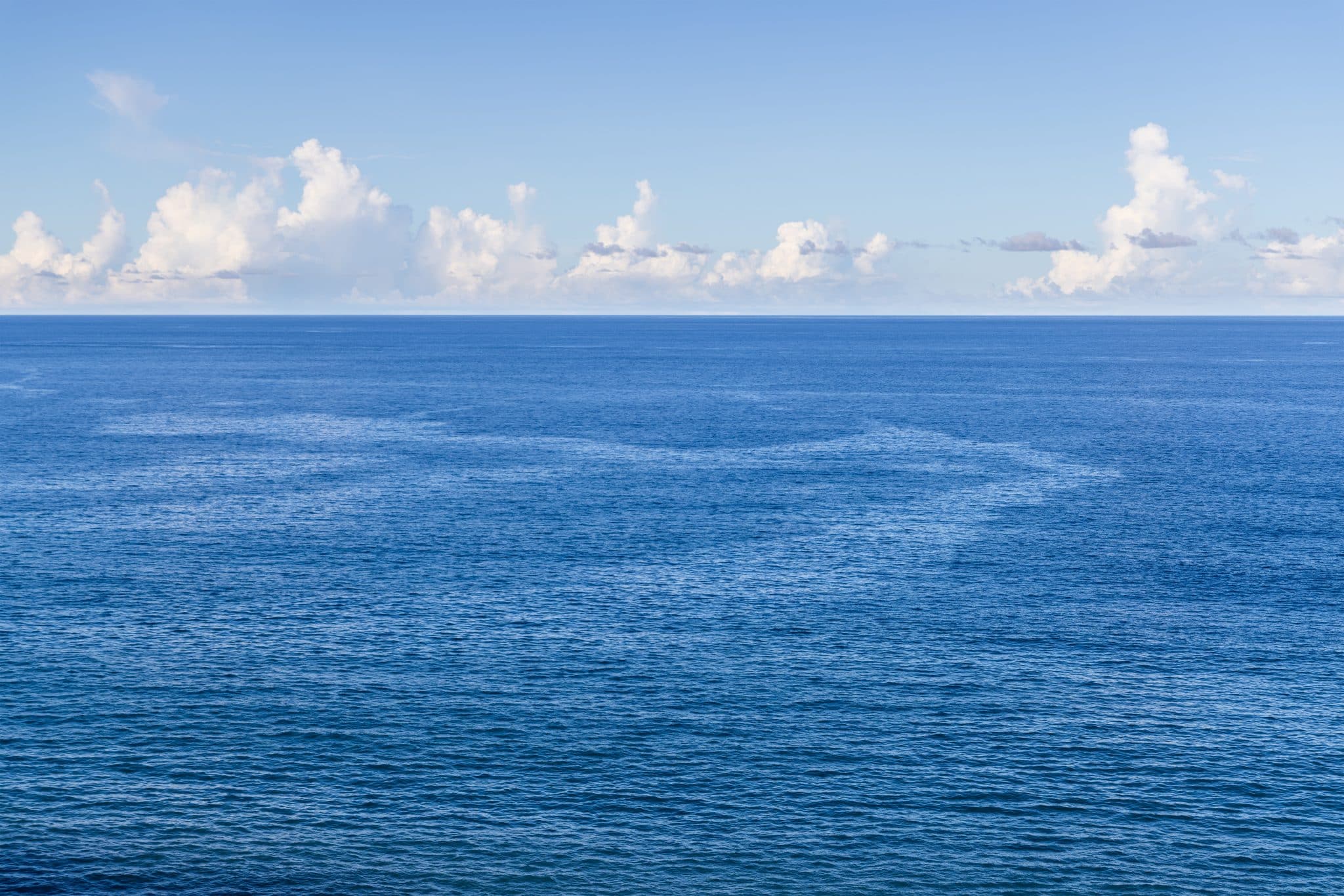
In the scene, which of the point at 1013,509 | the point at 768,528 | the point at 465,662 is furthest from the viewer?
the point at 1013,509

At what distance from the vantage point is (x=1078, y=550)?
139 m

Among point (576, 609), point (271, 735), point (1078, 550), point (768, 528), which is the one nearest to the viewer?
point (271, 735)

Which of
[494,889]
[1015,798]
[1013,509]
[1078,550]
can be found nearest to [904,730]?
[1015,798]

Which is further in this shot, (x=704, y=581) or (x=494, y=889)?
(x=704, y=581)

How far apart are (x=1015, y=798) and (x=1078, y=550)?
63985 millimetres

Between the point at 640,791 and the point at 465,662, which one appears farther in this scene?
the point at 465,662

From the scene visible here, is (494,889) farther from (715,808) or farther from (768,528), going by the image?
(768,528)

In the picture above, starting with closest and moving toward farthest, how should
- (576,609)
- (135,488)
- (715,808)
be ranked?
1. (715,808)
2. (576,609)
3. (135,488)

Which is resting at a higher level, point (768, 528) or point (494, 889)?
point (768, 528)

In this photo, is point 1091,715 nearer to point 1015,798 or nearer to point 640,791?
point 1015,798

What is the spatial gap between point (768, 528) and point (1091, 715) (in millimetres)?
61446

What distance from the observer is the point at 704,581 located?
126 meters

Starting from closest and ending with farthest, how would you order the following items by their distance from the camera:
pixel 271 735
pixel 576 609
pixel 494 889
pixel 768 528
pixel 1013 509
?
1. pixel 494 889
2. pixel 271 735
3. pixel 576 609
4. pixel 768 528
5. pixel 1013 509

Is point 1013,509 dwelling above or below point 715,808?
above
